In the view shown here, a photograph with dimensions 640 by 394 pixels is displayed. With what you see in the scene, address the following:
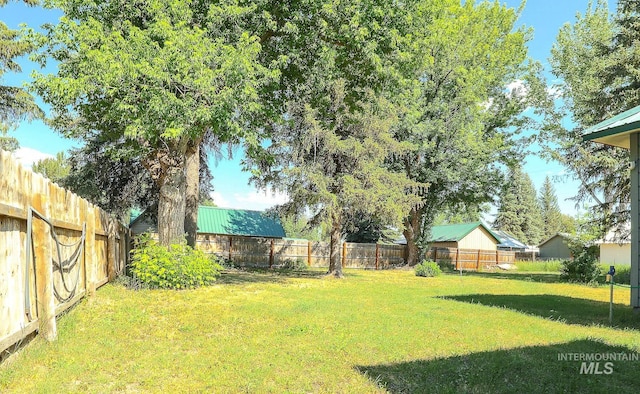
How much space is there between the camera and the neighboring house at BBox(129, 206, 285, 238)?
85.6 ft

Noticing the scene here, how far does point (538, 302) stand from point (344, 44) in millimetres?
8307

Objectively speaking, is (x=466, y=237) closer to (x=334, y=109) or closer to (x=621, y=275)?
(x=621, y=275)

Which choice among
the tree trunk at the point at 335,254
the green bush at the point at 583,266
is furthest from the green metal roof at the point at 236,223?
the green bush at the point at 583,266

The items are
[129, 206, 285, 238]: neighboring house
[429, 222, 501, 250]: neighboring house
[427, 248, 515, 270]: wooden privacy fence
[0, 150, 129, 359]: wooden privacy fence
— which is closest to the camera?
[0, 150, 129, 359]: wooden privacy fence

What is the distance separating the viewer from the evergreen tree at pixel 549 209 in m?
68.0

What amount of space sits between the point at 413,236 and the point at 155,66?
65.5 feet

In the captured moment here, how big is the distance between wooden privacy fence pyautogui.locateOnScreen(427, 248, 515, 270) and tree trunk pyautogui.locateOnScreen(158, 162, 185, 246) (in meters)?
20.3

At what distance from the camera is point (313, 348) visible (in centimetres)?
531

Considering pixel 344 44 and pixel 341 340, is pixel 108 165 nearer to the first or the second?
pixel 344 44

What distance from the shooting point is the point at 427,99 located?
76.4 feet

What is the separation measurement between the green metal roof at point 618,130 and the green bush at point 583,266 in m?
11.7

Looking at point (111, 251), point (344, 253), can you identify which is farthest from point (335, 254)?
point (111, 251)

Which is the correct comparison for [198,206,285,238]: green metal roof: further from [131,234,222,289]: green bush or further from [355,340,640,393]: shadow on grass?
[355,340,640,393]: shadow on grass

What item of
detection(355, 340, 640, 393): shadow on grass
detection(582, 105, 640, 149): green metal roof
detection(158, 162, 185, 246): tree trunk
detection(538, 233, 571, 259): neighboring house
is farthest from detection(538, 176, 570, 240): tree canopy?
detection(355, 340, 640, 393): shadow on grass
